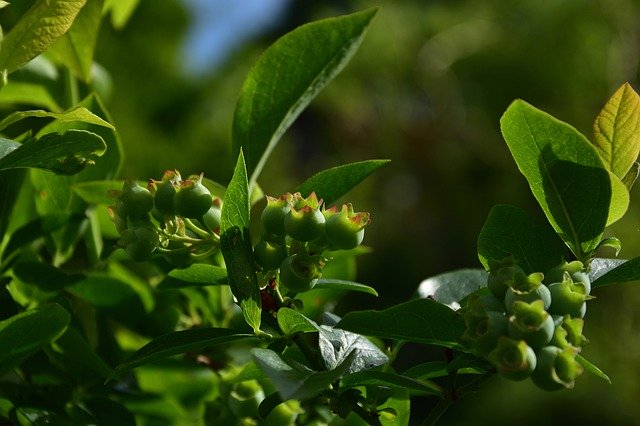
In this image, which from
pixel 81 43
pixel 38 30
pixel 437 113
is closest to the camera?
pixel 38 30

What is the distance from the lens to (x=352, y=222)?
44cm

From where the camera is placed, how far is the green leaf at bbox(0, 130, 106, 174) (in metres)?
0.43

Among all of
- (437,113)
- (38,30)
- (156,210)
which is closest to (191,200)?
(156,210)

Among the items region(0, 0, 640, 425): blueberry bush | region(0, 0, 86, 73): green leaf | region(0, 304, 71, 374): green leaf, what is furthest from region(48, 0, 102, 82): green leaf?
region(0, 304, 71, 374): green leaf

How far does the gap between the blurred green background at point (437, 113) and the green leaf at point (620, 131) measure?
3059 millimetres

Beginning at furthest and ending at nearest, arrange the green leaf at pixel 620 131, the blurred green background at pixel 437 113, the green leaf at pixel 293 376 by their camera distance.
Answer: the blurred green background at pixel 437 113 → the green leaf at pixel 620 131 → the green leaf at pixel 293 376

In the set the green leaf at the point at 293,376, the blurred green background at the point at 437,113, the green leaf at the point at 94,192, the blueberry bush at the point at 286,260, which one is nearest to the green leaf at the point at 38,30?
the blueberry bush at the point at 286,260

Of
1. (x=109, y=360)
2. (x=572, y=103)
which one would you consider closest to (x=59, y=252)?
(x=109, y=360)

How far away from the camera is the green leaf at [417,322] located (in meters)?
0.41

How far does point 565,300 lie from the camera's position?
0.39 m

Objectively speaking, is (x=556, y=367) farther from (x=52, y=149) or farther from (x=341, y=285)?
(x=52, y=149)

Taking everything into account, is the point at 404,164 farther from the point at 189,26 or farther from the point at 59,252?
the point at 59,252

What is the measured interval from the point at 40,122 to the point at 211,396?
374mm

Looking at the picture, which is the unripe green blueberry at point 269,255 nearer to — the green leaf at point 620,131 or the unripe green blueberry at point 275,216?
the unripe green blueberry at point 275,216
